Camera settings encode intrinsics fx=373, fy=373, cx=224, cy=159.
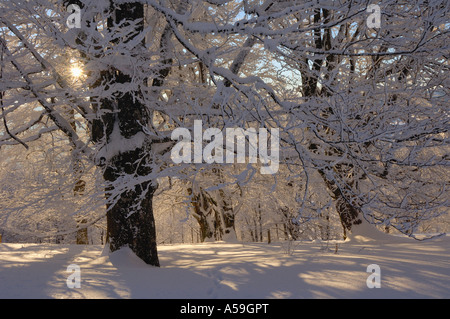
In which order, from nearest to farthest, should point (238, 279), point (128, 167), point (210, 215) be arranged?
point (238, 279)
point (128, 167)
point (210, 215)

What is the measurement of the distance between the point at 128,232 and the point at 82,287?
194cm

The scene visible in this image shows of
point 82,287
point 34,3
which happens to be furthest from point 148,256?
point 34,3

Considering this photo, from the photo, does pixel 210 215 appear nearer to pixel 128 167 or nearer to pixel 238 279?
pixel 128 167

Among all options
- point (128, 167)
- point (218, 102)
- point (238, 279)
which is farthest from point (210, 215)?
point (218, 102)

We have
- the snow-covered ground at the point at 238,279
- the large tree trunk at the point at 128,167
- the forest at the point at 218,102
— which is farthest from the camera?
the large tree trunk at the point at 128,167

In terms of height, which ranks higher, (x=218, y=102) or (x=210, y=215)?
(x=218, y=102)

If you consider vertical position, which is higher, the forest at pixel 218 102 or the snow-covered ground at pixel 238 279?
the forest at pixel 218 102

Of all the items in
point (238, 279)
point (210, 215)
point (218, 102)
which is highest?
point (218, 102)

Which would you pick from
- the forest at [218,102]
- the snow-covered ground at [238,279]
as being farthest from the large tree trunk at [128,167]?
the snow-covered ground at [238,279]

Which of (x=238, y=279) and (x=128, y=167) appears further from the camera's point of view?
(x=128, y=167)

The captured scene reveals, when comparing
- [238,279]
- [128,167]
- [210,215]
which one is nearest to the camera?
[238,279]

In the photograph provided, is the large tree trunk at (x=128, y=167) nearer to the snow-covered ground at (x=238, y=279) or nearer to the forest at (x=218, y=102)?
the forest at (x=218, y=102)

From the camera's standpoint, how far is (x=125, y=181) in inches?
200

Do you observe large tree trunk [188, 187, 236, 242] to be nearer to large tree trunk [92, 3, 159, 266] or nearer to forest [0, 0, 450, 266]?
forest [0, 0, 450, 266]
